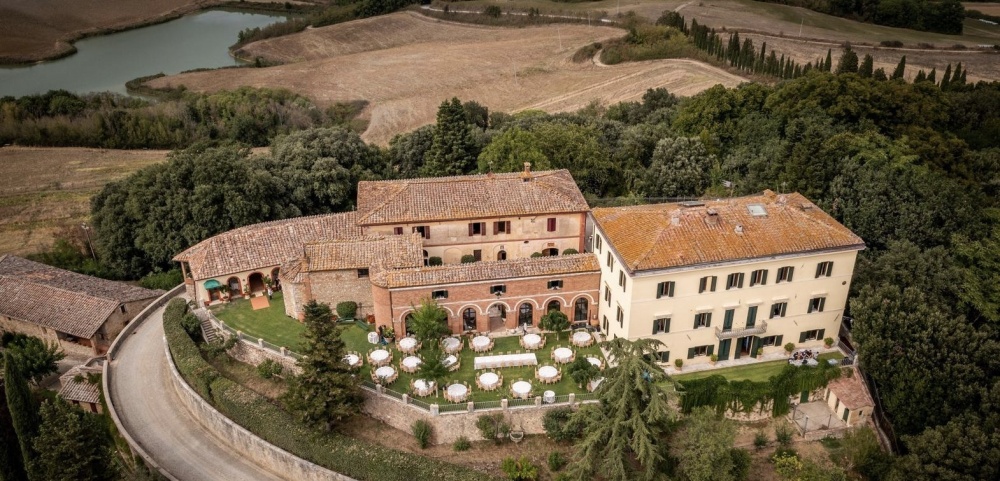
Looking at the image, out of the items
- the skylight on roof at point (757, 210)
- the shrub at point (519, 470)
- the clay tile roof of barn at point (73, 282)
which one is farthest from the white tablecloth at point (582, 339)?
the clay tile roof of barn at point (73, 282)

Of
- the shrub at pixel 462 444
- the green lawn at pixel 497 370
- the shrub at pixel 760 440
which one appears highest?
the green lawn at pixel 497 370

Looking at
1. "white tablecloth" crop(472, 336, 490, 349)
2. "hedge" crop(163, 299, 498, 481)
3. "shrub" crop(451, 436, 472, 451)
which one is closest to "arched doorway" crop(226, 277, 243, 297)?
"hedge" crop(163, 299, 498, 481)

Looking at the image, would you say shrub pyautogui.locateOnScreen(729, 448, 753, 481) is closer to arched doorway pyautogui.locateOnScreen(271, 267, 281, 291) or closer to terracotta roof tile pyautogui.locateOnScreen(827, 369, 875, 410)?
terracotta roof tile pyautogui.locateOnScreen(827, 369, 875, 410)

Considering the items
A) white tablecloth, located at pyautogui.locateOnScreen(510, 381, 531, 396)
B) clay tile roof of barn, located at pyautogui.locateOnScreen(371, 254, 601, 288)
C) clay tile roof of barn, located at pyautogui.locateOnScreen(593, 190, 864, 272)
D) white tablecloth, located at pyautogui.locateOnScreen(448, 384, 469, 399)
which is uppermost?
clay tile roof of barn, located at pyautogui.locateOnScreen(593, 190, 864, 272)

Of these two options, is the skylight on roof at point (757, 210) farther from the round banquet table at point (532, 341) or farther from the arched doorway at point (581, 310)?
the round banquet table at point (532, 341)

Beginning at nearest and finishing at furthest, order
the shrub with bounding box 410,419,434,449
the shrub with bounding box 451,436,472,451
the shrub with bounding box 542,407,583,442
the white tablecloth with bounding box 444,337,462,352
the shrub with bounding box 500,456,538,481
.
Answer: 1. the shrub with bounding box 500,456,538,481
2. the shrub with bounding box 542,407,583,442
3. the shrub with bounding box 410,419,434,449
4. the shrub with bounding box 451,436,472,451
5. the white tablecloth with bounding box 444,337,462,352

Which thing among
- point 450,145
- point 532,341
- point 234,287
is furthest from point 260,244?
point 532,341
